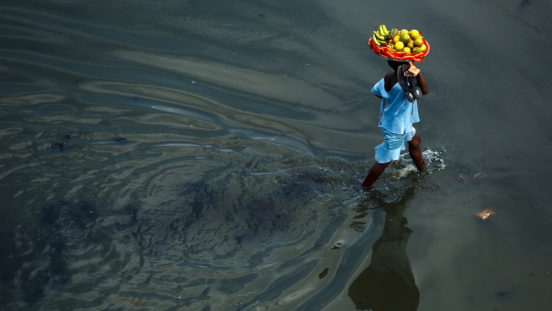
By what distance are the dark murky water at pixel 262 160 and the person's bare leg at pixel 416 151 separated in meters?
0.14

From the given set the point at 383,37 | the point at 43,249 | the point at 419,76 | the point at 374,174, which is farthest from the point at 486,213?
the point at 43,249

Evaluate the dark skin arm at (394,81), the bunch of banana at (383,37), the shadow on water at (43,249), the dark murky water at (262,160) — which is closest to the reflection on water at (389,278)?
the dark murky water at (262,160)

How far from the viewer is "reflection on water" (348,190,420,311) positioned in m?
3.27

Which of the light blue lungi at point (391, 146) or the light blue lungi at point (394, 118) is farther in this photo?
the light blue lungi at point (391, 146)

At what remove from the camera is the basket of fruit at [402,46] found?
329cm

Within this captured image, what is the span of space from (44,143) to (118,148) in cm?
74

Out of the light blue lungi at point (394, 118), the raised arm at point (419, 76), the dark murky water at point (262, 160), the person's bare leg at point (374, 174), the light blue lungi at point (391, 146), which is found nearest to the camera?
the raised arm at point (419, 76)

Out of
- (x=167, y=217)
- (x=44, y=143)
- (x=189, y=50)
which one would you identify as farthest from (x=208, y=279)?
(x=189, y=50)

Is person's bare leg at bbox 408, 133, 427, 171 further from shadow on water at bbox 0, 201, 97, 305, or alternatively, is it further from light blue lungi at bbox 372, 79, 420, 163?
shadow on water at bbox 0, 201, 97, 305

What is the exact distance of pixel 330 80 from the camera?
17.3ft

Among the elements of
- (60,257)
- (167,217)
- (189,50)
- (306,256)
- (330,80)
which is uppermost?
(330,80)

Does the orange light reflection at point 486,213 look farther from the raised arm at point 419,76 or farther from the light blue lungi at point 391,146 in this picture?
the raised arm at point 419,76

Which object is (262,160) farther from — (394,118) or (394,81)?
(394,81)

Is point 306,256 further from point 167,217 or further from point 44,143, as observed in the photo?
point 44,143
